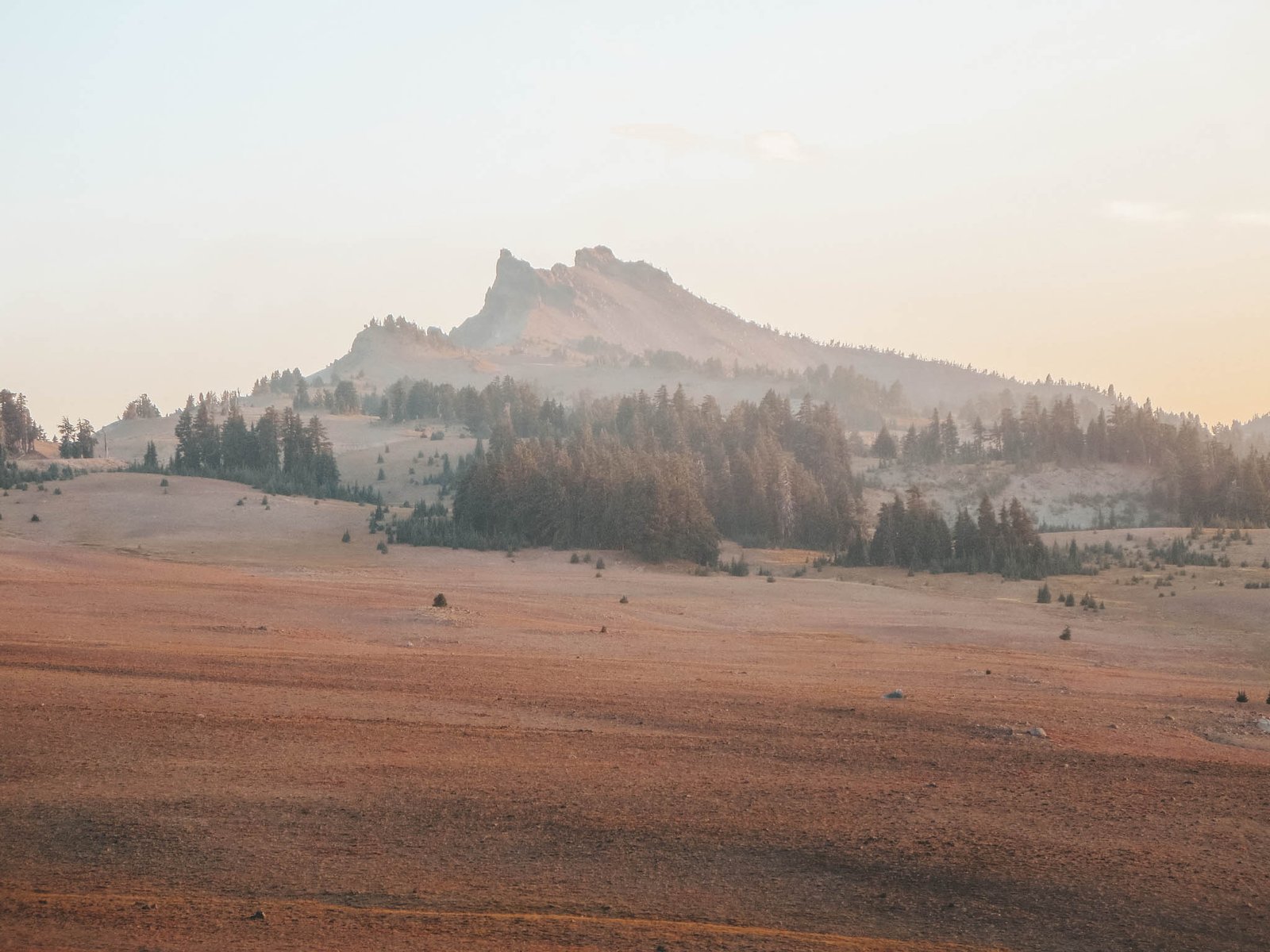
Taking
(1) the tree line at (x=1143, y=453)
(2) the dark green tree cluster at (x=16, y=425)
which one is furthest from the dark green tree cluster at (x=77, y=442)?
(1) the tree line at (x=1143, y=453)

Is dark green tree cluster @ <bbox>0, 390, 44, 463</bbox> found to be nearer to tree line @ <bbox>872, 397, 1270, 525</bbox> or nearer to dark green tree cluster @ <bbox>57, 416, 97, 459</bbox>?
dark green tree cluster @ <bbox>57, 416, 97, 459</bbox>

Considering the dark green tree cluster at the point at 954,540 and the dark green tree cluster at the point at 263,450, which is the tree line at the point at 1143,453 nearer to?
the dark green tree cluster at the point at 954,540

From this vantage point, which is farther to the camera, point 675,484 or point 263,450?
point 263,450

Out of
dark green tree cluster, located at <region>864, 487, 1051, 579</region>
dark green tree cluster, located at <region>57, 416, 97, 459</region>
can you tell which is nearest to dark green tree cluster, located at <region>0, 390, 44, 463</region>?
dark green tree cluster, located at <region>57, 416, 97, 459</region>

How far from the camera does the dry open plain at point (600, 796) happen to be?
1053cm

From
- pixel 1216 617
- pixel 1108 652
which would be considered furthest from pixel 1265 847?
pixel 1216 617

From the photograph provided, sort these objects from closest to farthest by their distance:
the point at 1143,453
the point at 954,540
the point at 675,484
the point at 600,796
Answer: the point at 600,796 → the point at 675,484 → the point at 954,540 → the point at 1143,453

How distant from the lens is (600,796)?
1375 centimetres

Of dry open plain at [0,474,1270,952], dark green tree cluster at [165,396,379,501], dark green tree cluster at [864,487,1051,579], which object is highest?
dark green tree cluster at [165,396,379,501]

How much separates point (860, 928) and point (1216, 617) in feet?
126

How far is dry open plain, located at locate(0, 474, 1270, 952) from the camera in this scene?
10.5m

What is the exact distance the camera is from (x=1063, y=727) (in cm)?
1839

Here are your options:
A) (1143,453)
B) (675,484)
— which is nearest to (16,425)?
(675,484)

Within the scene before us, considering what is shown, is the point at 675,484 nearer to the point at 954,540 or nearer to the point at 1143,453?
the point at 954,540
